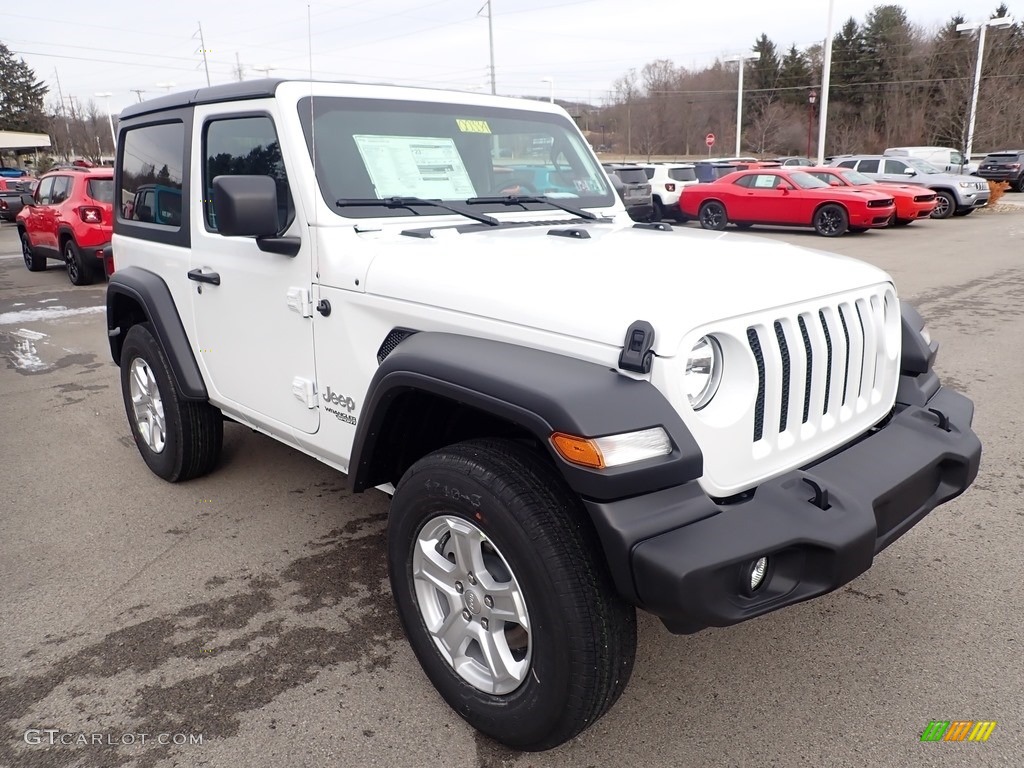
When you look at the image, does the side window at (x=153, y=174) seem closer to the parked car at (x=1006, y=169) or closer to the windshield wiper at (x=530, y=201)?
the windshield wiper at (x=530, y=201)

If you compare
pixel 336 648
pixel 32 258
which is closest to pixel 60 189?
pixel 32 258

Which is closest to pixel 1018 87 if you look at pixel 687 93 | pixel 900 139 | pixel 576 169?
pixel 900 139

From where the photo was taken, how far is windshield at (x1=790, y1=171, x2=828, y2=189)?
17047 mm

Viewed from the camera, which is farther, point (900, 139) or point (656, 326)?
point (900, 139)

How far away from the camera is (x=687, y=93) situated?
70750 mm

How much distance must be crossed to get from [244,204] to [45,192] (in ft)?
41.1

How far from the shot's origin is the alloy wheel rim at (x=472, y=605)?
226cm

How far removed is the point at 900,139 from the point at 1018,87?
461 inches

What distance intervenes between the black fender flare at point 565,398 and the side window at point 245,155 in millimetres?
1170

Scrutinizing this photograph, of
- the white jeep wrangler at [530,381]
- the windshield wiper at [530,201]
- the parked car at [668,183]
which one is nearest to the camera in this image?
the white jeep wrangler at [530,381]

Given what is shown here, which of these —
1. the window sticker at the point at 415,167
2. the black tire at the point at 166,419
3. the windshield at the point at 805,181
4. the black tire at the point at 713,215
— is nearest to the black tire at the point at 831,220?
the windshield at the point at 805,181

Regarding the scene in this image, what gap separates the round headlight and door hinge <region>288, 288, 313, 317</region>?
1523 mm

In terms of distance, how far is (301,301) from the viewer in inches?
118

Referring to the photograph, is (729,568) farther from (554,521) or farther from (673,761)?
(673,761)
